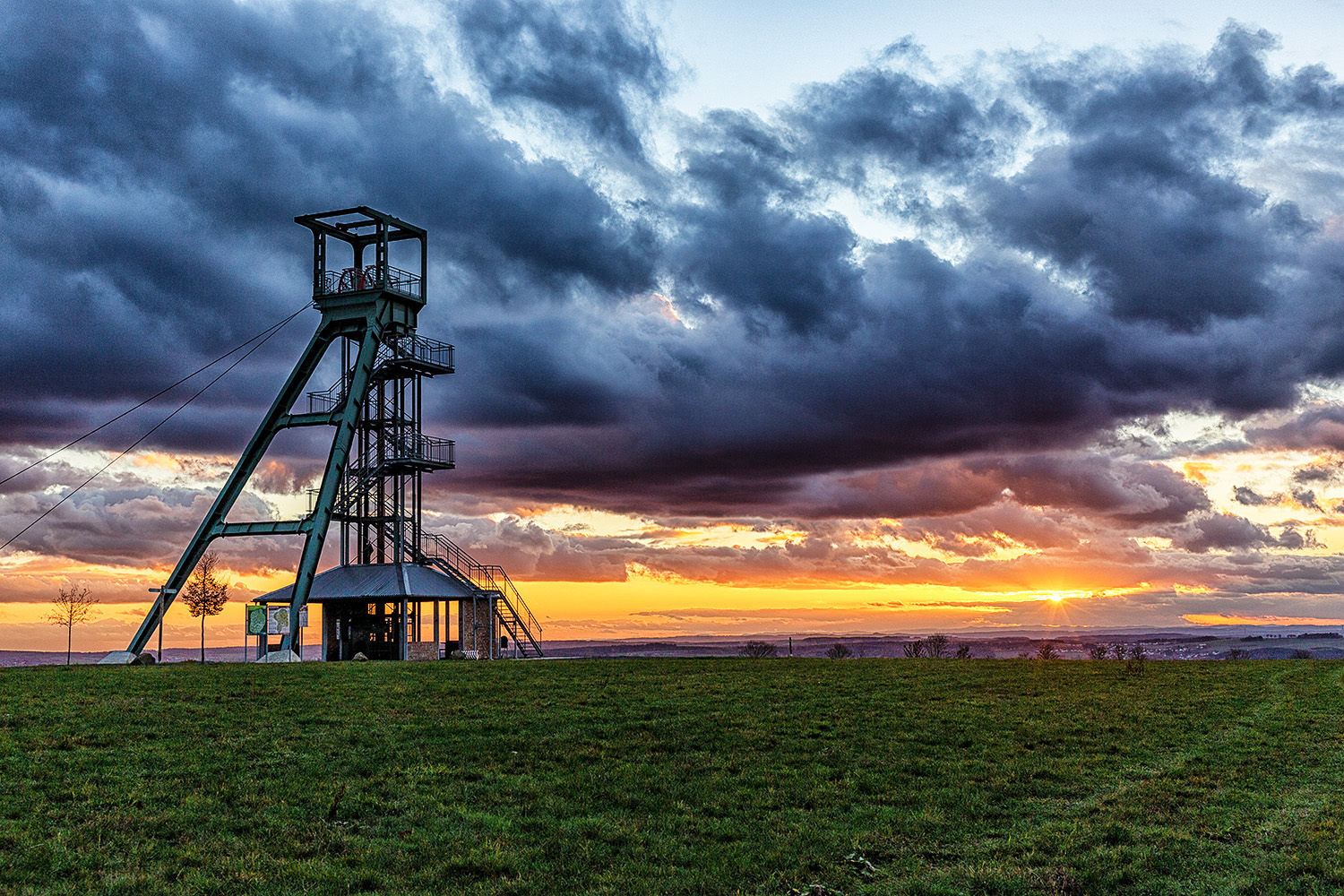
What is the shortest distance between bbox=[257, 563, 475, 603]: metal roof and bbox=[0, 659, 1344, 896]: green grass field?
27.1m

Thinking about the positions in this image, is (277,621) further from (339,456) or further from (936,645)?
(936,645)

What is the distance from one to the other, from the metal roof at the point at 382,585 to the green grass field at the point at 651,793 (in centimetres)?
2714

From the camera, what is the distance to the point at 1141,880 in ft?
38.1

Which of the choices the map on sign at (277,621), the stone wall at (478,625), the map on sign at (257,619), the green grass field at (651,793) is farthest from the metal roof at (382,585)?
the green grass field at (651,793)

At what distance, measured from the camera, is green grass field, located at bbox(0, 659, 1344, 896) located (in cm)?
1171

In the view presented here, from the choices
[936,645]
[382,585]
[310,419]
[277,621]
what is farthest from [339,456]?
[936,645]

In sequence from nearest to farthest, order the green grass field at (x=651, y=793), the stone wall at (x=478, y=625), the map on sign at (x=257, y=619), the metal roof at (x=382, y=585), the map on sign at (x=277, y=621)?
1. the green grass field at (x=651, y=793)
2. the map on sign at (x=257, y=619)
3. the map on sign at (x=277, y=621)
4. the metal roof at (x=382, y=585)
5. the stone wall at (x=478, y=625)

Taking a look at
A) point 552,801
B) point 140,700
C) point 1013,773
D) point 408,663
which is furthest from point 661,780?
point 408,663

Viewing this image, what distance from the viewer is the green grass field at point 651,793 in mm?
11711

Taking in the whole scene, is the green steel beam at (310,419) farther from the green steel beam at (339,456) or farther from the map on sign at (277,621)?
the map on sign at (277,621)

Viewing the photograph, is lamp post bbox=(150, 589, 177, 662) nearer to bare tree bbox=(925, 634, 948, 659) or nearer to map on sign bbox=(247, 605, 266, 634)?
map on sign bbox=(247, 605, 266, 634)

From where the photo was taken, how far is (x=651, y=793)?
15656 millimetres

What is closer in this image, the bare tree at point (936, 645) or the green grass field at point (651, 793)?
the green grass field at point (651, 793)

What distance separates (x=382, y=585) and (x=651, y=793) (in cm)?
4243
